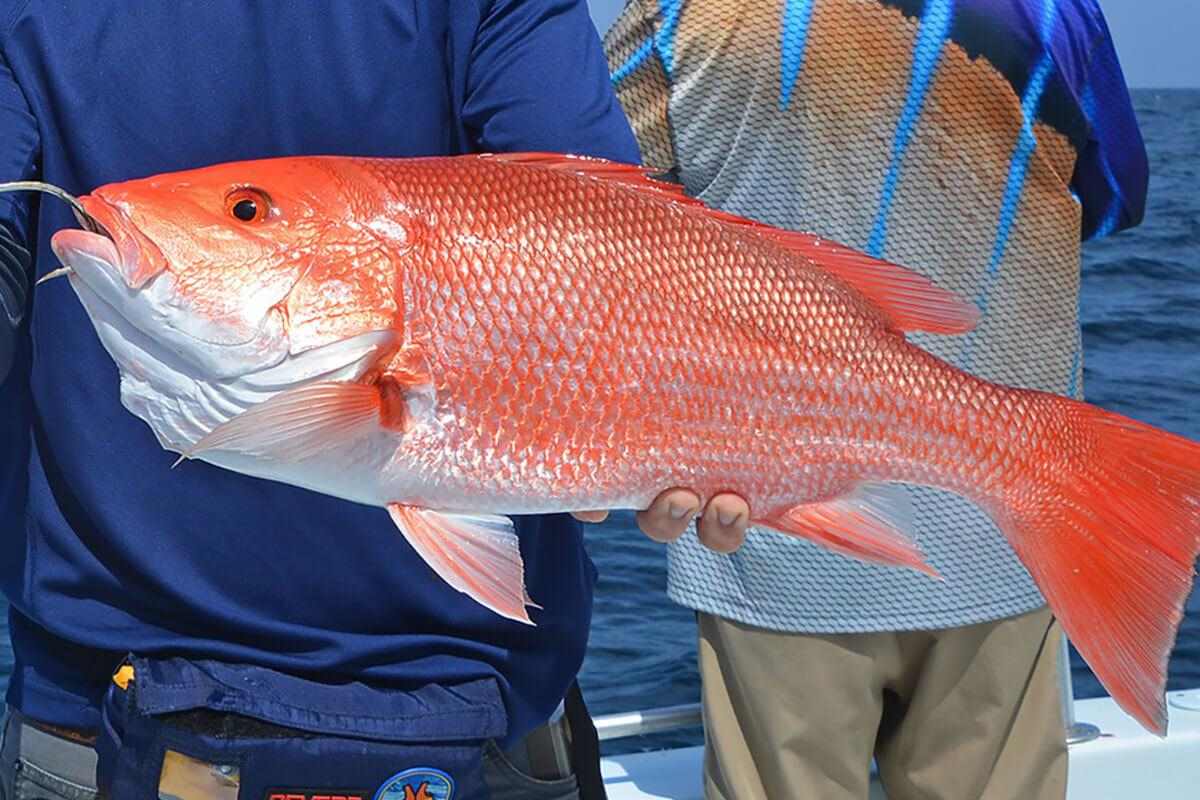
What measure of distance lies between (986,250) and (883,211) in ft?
0.60

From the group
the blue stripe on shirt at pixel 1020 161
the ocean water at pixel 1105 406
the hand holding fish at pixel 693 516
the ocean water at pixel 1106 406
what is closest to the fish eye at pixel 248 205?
the hand holding fish at pixel 693 516

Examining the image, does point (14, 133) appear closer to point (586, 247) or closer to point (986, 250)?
point (586, 247)

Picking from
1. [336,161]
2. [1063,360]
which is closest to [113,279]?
[336,161]

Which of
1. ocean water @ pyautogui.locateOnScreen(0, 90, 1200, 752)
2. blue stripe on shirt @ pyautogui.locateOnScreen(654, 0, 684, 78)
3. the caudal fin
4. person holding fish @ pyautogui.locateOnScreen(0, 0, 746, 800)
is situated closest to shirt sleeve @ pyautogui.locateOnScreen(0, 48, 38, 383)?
person holding fish @ pyautogui.locateOnScreen(0, 0, 746, 800)

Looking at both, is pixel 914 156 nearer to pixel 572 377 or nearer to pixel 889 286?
pixel 889 286

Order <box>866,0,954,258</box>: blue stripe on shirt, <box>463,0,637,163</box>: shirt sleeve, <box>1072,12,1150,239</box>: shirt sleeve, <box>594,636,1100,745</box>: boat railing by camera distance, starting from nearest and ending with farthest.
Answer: <box>463,0,637,163</box>: shirt sleeve → <box>866,0,954,258</box>: blue stripe on shirt → <box>1072,12,1150,239</box>: shirt sleeve → <box>594,636,1100,745</box>: boat railing

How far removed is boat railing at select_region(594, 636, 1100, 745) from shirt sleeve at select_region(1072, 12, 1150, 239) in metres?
0.77

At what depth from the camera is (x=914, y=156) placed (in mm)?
2760

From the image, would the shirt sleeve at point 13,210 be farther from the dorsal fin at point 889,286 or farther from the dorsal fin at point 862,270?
the dorsal fin at point 889,286

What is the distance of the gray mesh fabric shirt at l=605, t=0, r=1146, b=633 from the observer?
274 centimetres

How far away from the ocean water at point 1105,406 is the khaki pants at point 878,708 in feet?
4.71

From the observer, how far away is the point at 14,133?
170cm

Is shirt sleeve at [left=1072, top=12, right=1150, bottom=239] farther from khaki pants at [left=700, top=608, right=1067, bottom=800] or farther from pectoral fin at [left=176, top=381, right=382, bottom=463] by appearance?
pectoral fin at [left=176, top=381, right=382, bottom=463]

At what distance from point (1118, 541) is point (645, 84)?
4.47 feet
